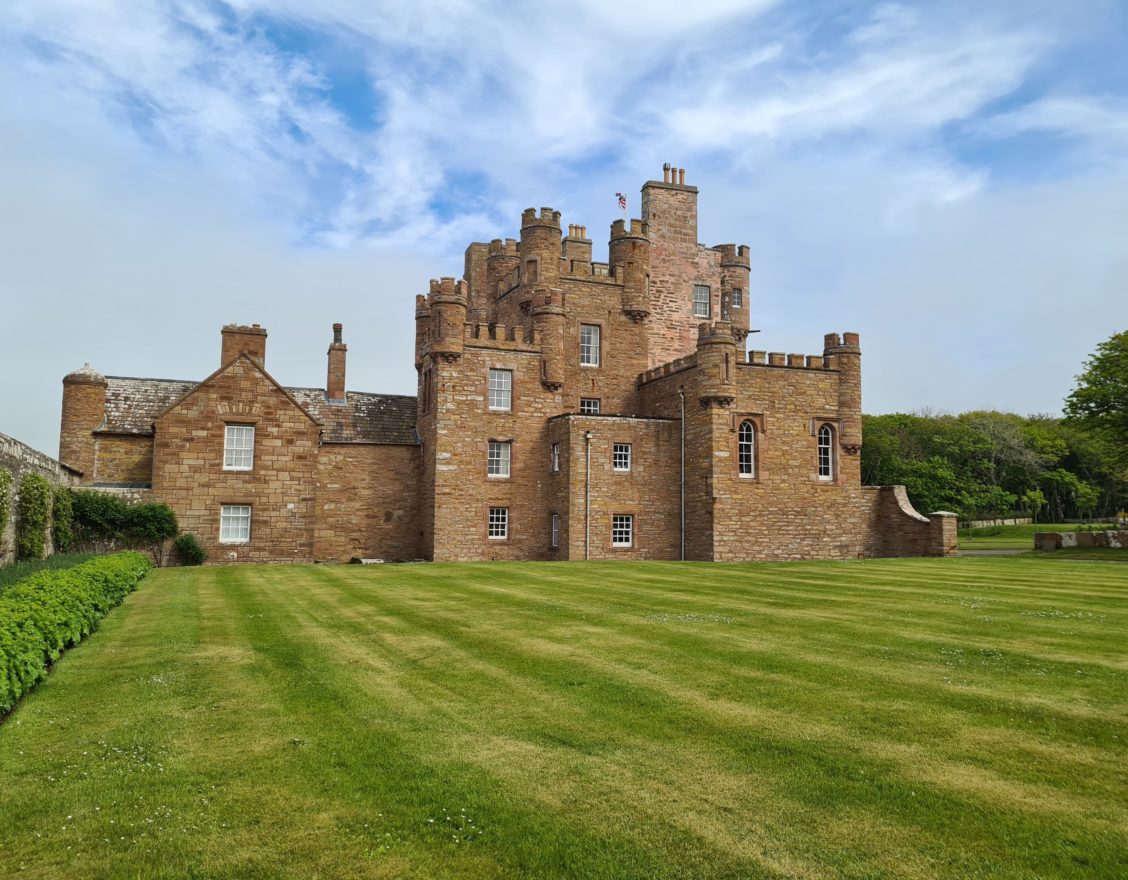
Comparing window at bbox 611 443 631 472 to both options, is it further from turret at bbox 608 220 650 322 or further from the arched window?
turret at bbox 608 220 650 322

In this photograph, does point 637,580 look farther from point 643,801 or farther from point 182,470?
point 182,470

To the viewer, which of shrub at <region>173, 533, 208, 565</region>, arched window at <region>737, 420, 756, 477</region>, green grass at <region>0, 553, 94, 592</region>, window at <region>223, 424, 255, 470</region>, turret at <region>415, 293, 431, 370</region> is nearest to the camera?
green grass at <region>0, 553, 94, 592</region>

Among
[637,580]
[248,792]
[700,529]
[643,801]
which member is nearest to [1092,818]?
[643,801]

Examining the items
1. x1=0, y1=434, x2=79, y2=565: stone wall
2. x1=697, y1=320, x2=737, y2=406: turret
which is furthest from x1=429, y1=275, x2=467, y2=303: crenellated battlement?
x1=0, y1=434, x2=79, y2=565: stone wall

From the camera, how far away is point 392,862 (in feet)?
17.7

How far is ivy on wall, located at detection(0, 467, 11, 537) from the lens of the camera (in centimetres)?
2000

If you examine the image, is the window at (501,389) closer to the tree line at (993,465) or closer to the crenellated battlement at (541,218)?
the crenellated battlement at (541,218)

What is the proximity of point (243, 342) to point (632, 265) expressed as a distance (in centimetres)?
1886

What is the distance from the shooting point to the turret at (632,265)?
134ft

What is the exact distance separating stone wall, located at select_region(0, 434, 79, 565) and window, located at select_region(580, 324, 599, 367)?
23.2 metres

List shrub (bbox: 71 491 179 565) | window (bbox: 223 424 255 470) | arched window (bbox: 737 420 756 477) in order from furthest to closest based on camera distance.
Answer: arched window (bbox: 737 420 756 477) → window (bbox: 223 424 255 470) → shrub (bbox: 71 491 179 565)

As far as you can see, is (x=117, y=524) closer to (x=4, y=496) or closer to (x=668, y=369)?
(x=4, y=496)

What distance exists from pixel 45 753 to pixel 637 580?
1657 centimetres

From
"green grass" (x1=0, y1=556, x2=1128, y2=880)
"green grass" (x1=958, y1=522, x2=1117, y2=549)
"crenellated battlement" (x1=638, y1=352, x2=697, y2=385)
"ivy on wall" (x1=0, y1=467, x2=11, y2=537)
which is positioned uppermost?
"crenellated battlement" (x1=638, y1=352, x2=697, y2=385)
